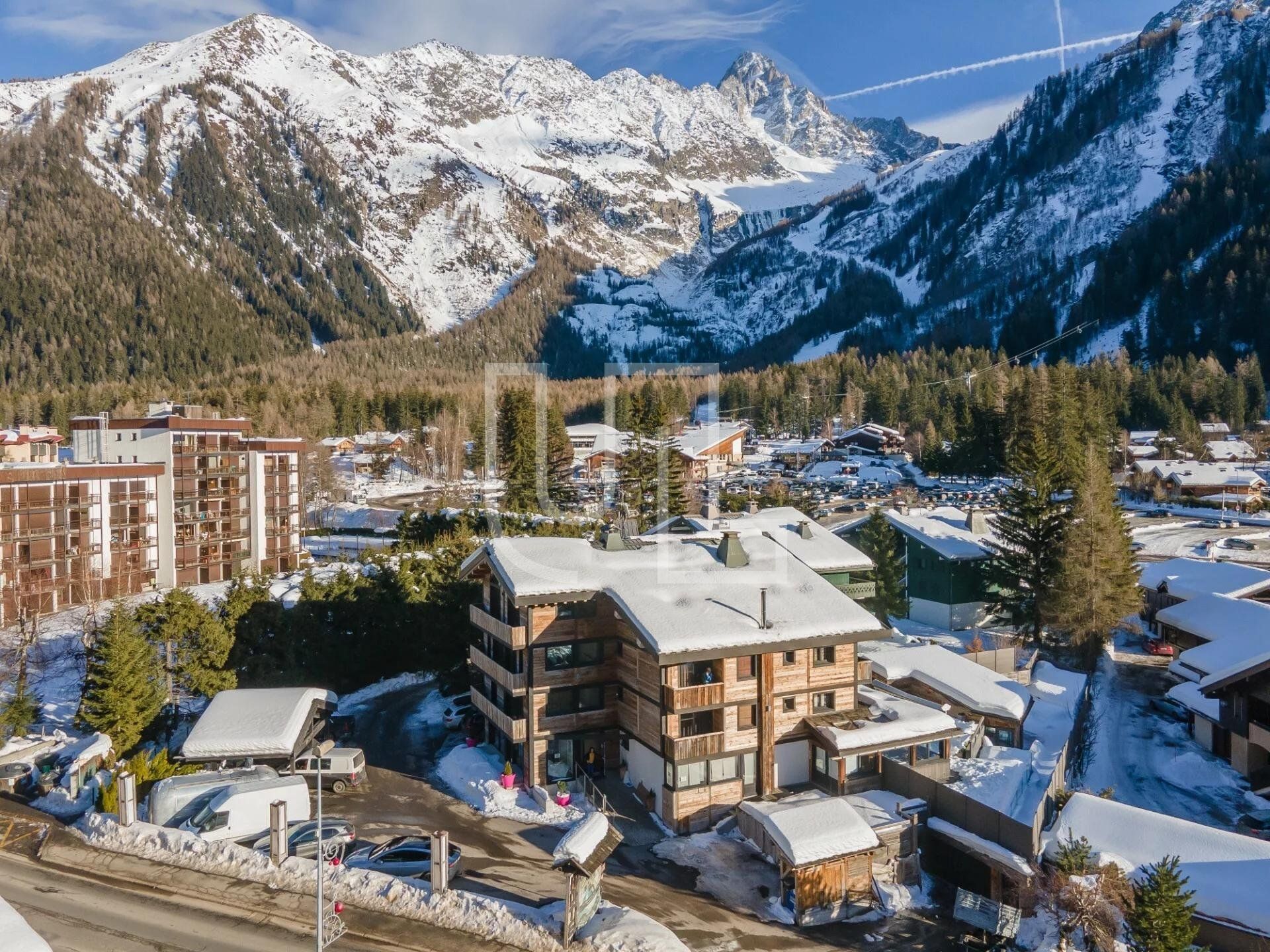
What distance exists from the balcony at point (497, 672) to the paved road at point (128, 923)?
10009mm

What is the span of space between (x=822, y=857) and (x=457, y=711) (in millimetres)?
17519

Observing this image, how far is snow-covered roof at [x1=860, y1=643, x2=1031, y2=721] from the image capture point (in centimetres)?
2902

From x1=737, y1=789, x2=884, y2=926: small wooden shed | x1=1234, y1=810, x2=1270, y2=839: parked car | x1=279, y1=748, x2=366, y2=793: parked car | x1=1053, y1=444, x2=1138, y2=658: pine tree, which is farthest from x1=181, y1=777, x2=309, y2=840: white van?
x1=1053, y1=444, x2=1138, y2=658: pine tree

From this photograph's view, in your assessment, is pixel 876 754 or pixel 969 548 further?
pixel 969 548

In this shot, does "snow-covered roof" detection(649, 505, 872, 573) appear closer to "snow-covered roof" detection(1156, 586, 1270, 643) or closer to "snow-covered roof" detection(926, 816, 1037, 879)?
"snow-covered roof" detection(926, 816, 1037, 879)

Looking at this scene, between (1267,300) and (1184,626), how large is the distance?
14836 cm

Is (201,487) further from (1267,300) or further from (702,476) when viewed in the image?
(1267,300)

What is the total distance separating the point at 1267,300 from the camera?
152 metres

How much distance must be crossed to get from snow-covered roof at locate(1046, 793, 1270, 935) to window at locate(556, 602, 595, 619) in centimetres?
1388

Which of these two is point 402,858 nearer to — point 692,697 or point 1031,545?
point 692,697

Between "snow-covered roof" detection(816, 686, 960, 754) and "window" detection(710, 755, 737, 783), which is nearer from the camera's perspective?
"window" detection(710, 755, 737, 783)

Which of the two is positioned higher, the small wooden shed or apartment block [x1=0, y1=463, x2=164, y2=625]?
apartment block [x1=0, y1=463, x2=164, y2=625]

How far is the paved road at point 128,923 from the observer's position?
53.8 ft

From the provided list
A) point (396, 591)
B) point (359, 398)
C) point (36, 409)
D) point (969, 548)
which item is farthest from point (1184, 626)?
point (36, 409)
